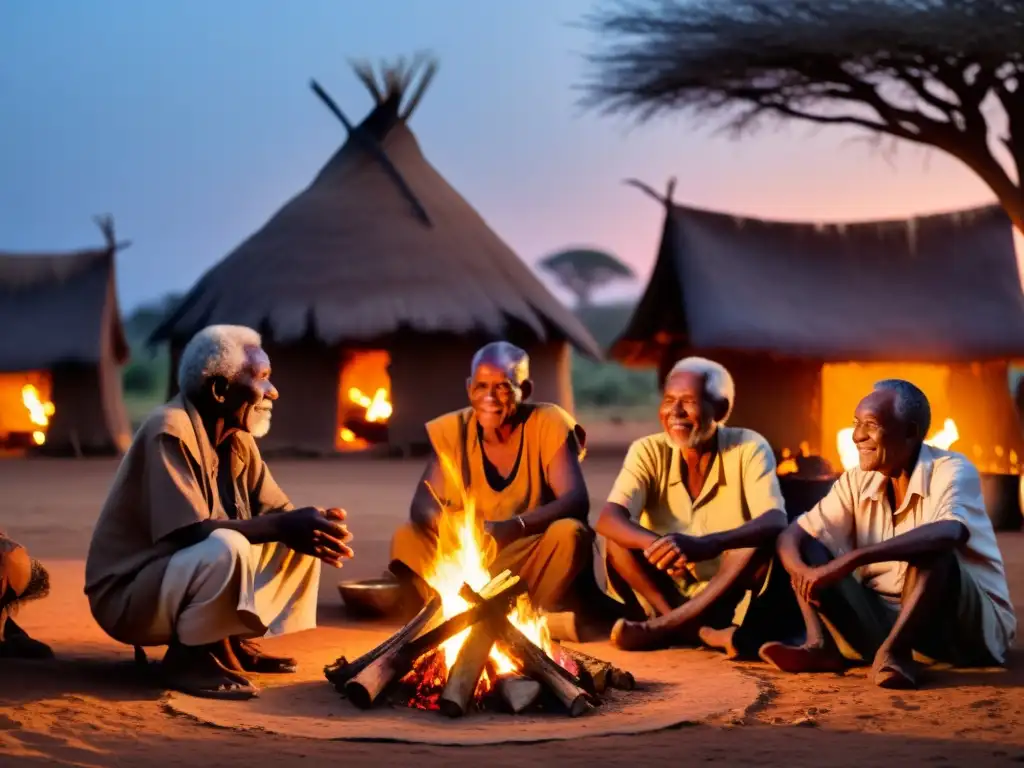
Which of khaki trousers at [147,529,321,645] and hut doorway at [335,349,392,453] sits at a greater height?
hut doorway at [335,349,392,453]

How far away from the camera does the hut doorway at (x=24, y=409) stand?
19203 millimetres

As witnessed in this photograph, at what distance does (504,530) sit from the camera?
17.7 feet

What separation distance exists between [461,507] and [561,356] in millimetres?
12269

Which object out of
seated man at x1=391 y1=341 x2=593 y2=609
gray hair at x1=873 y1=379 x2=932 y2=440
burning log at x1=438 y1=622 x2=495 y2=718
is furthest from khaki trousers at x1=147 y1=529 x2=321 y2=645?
gray hair at x1=873 y1=379 x2=932 y2=440

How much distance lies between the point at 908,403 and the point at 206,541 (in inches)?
92.1

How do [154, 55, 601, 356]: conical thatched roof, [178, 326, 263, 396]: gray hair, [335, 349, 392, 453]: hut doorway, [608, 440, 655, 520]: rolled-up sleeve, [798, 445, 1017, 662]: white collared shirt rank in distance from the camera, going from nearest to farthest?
[178, 326, 263, 396]: gray hair → [798, 445, 1017, 662]: white collared shirt → [608, 440, 655, 520]: rolled-up sleeve → [154, 55, 601, 356]: conical thatched roof → [335, 349, 392, 453]: hut doorway

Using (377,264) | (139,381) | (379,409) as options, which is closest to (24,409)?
(379,409)

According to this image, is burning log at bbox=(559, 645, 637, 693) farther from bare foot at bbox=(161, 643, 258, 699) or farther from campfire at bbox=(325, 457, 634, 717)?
bare foot at bbox=(161, 643, 258, 699)

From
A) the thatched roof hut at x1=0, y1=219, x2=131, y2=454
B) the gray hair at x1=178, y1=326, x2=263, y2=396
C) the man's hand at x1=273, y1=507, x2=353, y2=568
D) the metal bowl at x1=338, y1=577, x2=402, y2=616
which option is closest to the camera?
the man's hand at x1=273, y1=507, x2=353, y2=568

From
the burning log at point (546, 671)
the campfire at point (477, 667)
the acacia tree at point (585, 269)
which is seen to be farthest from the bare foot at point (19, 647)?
the acacia tree at point (585, 269)

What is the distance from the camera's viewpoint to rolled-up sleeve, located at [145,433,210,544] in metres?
4.33

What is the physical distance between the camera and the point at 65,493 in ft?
40.9

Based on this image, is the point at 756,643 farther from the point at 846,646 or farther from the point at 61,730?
the point at 61,730

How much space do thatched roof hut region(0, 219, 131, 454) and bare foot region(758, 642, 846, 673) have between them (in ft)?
47.4
